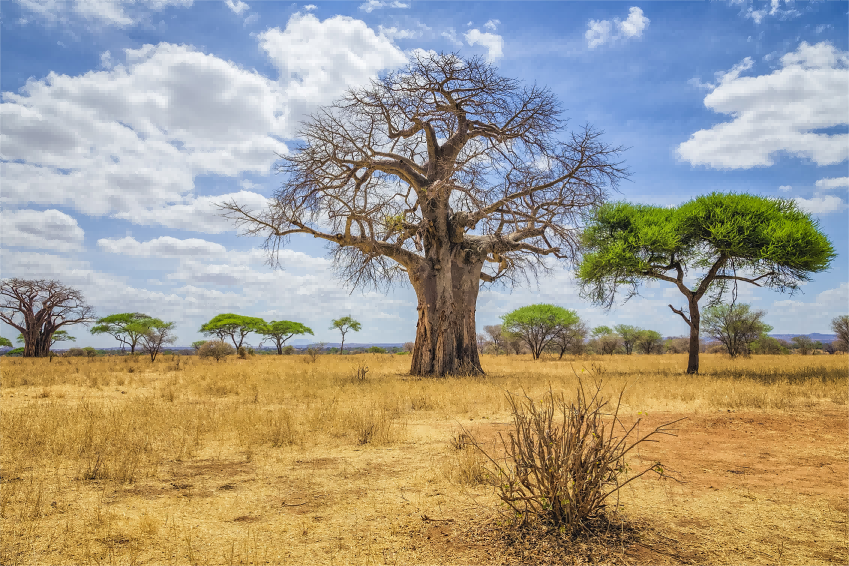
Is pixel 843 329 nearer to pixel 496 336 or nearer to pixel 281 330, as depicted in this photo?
pixel 496 336

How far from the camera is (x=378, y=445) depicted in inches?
237

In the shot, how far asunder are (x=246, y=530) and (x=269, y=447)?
2638 mm

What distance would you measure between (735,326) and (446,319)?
83.2 ft

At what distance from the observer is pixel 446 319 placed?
571 inches

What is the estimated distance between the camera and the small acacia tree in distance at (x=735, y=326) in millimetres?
31016

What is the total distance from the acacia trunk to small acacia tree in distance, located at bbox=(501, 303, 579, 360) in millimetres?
17425

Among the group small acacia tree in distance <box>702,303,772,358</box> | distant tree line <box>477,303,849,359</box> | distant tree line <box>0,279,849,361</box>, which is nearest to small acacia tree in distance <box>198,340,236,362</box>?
distant tree line <box>0,279,849,361</box>

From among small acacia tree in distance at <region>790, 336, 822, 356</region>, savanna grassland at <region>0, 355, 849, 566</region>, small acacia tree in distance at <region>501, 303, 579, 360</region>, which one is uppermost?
small acacia tree in distance at <region>501, 303, 579, 360</region>

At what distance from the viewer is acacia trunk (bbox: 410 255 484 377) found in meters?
14.5

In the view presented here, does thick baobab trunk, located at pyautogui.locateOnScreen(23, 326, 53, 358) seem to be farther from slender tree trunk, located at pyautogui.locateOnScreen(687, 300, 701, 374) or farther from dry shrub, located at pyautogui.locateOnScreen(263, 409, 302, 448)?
slender tree trunk, located at pyautogui.locateOnScreen(687, 300, 701, 374)

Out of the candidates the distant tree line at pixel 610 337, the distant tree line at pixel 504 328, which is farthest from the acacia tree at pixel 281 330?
the distant tree line at pixel 610 337

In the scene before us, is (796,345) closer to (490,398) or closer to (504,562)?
(490,398)

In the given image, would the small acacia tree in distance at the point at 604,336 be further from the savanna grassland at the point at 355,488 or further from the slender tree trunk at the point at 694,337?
the savanna grassland at the point at 355,488

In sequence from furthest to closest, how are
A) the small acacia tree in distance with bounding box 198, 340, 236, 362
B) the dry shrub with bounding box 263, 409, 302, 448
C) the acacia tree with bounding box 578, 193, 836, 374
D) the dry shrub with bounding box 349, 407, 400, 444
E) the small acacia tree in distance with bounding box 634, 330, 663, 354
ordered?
1. the small acacia tree in distance with bounding box 634, 330, 663, 354
2. the small acacia tree in distance with bounding box 198, 340, 236, 362
3. the acacia tree with bounding box 578, 193, 836, 374
4. the dry shrub with bounding box 349, 407, 400, 444
5. the dry shrub with bounding box 263, 409, 302, 448
